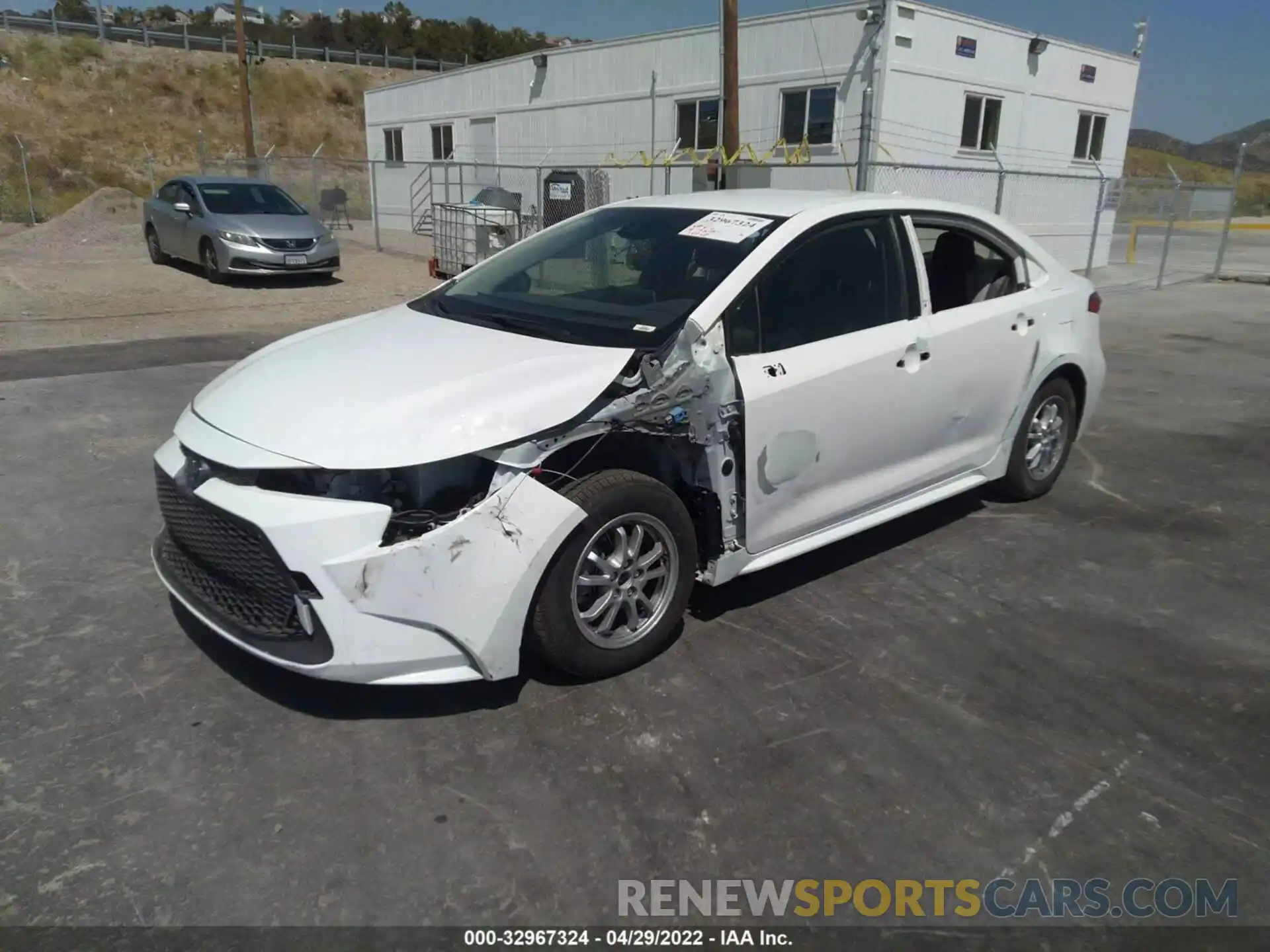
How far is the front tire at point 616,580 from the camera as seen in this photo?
3.16m

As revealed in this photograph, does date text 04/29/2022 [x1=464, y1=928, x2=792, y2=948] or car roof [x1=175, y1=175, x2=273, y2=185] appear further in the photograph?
car roof [x1=175, y1=175, x2=273, y2=185]

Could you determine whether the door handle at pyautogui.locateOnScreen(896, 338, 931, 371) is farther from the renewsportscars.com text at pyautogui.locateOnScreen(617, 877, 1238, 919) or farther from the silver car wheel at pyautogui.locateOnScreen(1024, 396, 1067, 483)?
the renewsportscars.com text at pyautogui.locateOnScreen(617, 877, 1238, 919)

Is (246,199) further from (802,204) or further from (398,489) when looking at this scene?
(398,489)

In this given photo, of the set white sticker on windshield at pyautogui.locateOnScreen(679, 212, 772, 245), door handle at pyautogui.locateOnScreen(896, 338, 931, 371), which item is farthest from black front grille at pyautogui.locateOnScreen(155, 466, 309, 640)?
door handle at pyautogui.locateOnScreen(896, 338, 931, 371)

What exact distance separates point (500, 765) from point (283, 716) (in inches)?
32.2

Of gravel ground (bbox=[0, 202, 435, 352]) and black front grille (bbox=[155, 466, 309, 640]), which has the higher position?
black front grille (bbox=[155, 466, 309, 640])

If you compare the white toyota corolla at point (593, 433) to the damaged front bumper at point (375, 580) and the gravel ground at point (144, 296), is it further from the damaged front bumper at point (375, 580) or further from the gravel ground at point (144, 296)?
the gravel ground at point (144, 296)

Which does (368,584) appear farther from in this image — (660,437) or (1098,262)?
(1098,262)

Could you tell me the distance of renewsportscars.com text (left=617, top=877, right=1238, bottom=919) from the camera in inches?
97.0

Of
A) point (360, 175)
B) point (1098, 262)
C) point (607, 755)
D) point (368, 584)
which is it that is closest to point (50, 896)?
point (368, 584)

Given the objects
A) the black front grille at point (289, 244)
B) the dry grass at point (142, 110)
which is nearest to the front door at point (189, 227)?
the black front grille at point (289, 244)

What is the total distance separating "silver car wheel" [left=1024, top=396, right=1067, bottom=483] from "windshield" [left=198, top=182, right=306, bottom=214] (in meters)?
13.1

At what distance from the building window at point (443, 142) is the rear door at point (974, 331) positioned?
2667 cm

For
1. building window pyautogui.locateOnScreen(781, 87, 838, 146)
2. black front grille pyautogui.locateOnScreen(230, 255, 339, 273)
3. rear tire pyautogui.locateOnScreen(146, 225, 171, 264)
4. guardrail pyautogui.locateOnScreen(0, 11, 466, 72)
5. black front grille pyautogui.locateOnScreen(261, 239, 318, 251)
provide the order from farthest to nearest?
guardrail pyautogui.locateOnScreen(0, 11, 466, 72), building window pyautogui.locateOnScreen(781, 87, 838, 146), rear tire pyautogui.locateOnScreen(146, 225, 171, 264), black front grille pyautogui.locateOnScreen(261, 239, 318, 251), black front grille pyautogui.locateOnScreen(230, 255, 339, 273)
